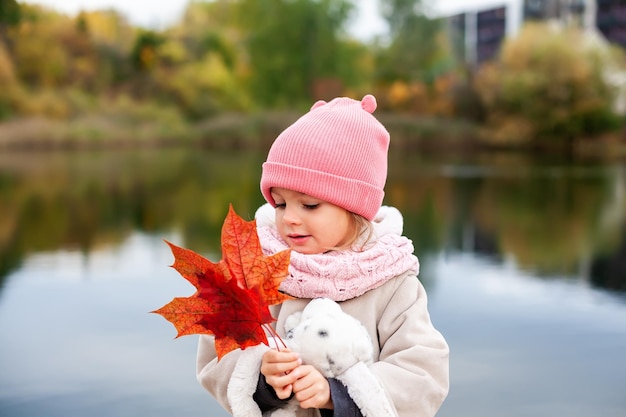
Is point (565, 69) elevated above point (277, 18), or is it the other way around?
point (277, 18)

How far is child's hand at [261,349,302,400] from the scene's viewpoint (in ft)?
4.79

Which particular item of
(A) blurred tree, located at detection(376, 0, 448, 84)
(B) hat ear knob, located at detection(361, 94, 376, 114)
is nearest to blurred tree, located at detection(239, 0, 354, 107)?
(A) blurred tree, located at detection(376, 0, 448, 84)

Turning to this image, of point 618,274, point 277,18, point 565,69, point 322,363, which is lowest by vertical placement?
point 618,274

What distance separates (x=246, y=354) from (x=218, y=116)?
2912 cm

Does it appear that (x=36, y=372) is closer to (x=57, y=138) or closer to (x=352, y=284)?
(x=352, y=284)

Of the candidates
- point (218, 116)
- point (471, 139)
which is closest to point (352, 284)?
point (471, 139)

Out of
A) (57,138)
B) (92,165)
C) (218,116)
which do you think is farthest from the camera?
(218,116)

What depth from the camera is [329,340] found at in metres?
1.52

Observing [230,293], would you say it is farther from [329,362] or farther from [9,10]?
[9,10]

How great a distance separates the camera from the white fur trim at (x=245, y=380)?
1.54 metres

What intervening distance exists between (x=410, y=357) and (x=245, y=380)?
1.02 feet

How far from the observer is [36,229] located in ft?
27.7

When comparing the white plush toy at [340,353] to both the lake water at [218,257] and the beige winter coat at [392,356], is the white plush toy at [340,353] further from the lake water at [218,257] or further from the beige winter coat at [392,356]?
the lake water at [218,257]

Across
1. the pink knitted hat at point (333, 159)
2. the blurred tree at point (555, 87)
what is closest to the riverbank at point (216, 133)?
the blurred tree at point (555, 87)
